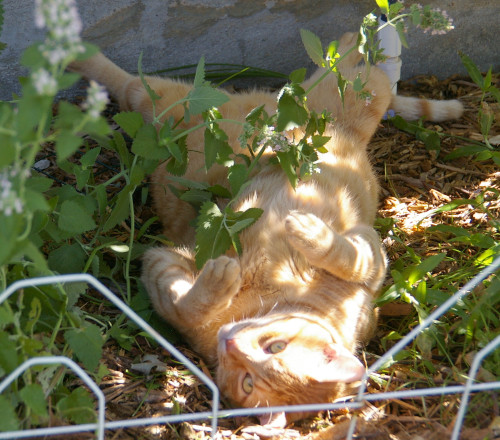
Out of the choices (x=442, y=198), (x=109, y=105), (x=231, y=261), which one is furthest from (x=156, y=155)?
(x=442, y=198)

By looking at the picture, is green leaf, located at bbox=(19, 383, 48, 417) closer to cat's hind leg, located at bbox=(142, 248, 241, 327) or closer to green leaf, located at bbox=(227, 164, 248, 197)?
cat's hind leg, located at bbox=(142, 248, 241, 327)

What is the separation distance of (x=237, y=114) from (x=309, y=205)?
715mm

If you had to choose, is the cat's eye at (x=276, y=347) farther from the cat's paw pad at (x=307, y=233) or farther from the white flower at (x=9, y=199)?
the white flower at (x=9, y=199)

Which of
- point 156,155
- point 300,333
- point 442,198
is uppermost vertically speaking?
point 156,155

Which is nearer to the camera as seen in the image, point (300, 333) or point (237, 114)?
point (300, 333)

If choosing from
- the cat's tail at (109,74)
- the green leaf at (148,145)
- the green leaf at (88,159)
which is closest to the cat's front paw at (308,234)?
the green leaf at (148,145)

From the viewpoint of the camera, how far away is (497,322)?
2555mm

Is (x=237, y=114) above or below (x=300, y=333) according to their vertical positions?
above

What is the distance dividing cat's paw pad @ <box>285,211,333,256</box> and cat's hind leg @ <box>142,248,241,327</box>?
261 mm

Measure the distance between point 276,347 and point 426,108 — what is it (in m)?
2.07

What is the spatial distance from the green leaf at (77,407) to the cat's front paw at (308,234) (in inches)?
40.9

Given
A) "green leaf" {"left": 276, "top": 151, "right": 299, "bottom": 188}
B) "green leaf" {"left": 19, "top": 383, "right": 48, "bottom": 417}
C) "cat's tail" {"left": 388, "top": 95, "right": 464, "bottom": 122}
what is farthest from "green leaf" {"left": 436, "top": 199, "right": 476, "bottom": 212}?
"green leaf" {"left": 19, "top": 383, "right": 48, "bottom": 417}

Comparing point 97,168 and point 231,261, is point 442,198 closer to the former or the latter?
point 231,261

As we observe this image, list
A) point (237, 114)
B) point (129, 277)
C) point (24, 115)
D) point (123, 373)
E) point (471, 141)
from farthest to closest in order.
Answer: point (471, 141) < point (237, 114) < point (129, 277) < point (123, 373) < point (24, 115)
